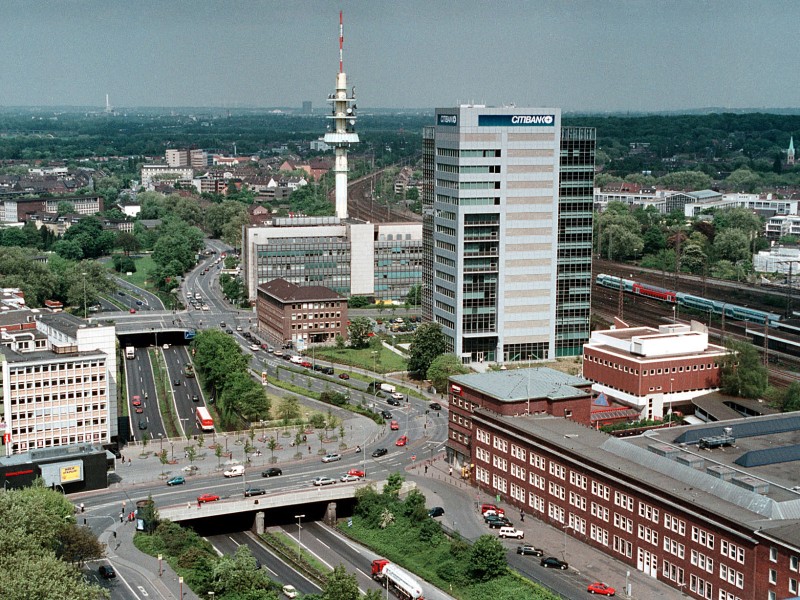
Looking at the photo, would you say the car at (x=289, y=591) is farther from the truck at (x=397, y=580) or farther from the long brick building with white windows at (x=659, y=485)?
the long brick building with white windows at (x=659, y=485)

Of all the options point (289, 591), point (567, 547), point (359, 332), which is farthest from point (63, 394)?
point (359, 332)

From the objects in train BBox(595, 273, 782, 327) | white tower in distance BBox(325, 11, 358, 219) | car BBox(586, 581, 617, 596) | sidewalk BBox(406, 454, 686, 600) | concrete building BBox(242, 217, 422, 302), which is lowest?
sidewalk BBox(406, 454, 686, 600)

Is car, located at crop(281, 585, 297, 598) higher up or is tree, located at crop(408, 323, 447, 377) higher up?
tree, located at crop(408, 323, 447, 377)

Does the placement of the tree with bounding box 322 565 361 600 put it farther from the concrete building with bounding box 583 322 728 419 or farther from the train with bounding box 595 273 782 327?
the train with bounding box 595 273 782 327

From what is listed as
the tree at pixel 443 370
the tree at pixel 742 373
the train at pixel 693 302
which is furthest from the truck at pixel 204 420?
the train at pixel 693 302

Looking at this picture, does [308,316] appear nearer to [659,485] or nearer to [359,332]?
[359,332]

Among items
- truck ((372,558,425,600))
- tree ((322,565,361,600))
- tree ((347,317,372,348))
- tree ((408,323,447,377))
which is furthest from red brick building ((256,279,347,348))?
tree ((322,565,361,600))

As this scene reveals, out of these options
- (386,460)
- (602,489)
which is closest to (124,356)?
(386,460)
